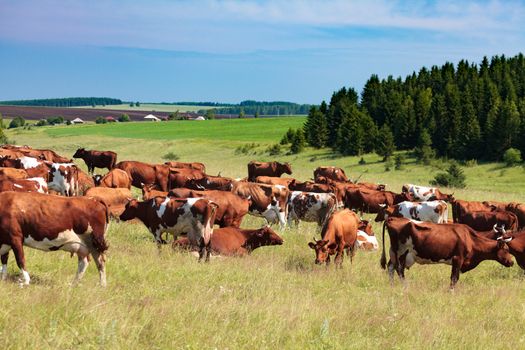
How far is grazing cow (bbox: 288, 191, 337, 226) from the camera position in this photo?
21672 mm

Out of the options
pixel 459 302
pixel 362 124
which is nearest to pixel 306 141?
pixel 362 124

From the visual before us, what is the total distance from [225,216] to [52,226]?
8.30 meters

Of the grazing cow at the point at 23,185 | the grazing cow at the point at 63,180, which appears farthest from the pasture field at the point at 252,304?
the grazing cow at the point at 63,180

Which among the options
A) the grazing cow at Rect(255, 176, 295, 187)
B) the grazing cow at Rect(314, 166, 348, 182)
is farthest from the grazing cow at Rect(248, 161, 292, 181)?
the grazing cow at Rect(255, 176, 295, 187)

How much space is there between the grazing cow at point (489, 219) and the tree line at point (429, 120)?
1878 inches

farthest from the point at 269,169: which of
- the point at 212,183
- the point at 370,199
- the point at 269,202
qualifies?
the point at 269,202

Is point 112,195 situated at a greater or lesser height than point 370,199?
greater

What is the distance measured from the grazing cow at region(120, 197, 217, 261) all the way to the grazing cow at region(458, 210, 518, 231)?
10.6 meters

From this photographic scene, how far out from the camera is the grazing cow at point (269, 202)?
21.8 metres

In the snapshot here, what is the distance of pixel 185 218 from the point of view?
1482 centimetres

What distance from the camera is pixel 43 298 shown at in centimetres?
800

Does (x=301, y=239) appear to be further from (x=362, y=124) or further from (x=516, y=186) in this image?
(x=362, y=124)

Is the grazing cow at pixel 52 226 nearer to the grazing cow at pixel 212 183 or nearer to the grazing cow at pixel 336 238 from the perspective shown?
the grazing cow at pixel 336 238

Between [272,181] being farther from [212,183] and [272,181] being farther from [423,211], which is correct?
[423,211]
